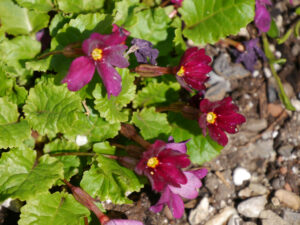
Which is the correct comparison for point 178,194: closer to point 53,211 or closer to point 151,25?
point 53,211

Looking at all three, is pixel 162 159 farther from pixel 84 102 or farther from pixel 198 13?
pixel 198 13

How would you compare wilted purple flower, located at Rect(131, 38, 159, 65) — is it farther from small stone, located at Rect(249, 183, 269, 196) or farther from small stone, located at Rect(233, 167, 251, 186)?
small stone, located at Rect(249, 183, 269, 196)

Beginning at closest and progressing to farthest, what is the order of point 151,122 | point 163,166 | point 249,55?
point 163,166 → point 151,122 → point 249,55

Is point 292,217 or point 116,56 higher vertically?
point 116,56

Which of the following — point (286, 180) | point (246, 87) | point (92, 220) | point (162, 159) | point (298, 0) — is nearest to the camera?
point (162, 159)

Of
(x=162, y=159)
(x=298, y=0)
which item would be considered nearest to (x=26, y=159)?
(x=162, y=159)

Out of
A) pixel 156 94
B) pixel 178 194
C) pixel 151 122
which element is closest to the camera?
pixel 178 194

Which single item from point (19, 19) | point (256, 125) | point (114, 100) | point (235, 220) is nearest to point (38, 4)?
point (19, 19)
